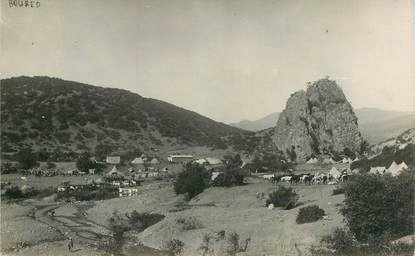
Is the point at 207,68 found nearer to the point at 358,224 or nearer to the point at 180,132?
the point at 358,224

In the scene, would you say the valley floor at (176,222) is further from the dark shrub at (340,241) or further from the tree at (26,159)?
the tree at (26,159)

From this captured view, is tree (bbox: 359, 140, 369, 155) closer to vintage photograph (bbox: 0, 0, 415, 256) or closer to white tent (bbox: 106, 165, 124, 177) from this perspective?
vintage photograph (bbox: 0, 0, 415, 256)

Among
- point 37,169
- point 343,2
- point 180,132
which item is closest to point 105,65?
point 343,2

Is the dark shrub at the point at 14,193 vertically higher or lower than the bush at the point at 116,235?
higher

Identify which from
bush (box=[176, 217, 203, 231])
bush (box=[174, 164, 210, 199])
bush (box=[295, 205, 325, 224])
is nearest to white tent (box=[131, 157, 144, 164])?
bush (box=[174, 164, 210, 199])

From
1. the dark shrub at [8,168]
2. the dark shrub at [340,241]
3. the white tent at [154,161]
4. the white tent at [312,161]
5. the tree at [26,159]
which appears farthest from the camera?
the white tent at [312,161]

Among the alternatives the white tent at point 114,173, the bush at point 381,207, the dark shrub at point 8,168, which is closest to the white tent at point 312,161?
the white tent at point 114,173

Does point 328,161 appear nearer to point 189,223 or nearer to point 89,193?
point 89,193
